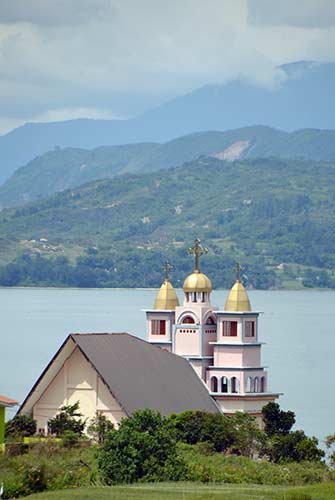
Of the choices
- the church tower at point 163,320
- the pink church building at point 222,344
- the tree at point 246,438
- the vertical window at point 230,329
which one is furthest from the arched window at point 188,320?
the tree at point 246,438

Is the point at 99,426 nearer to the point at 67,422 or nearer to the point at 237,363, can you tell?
the point at 67,422

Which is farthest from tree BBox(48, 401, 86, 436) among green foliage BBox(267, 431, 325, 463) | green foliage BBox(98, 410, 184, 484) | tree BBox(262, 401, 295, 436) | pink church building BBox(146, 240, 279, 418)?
green foliage BBox(98, 410, 184, 484)

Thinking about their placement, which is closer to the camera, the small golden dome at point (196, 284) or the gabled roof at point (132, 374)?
the gabled roof at point (132, 374)

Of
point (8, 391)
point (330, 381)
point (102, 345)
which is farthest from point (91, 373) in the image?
point (330, 381)

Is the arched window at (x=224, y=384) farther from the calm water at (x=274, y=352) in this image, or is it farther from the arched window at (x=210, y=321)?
the calm water at (x=274, y=352)

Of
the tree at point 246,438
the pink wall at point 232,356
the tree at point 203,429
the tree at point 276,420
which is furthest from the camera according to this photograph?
the pink wall at point 232,356

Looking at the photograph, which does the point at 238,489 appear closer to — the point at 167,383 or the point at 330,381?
the point at 167,383

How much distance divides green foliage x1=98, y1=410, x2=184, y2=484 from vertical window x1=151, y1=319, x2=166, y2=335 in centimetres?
2321

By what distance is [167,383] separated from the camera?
164 feet

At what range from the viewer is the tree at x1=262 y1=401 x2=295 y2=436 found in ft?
168

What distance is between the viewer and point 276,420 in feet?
169

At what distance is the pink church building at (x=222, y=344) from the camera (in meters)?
54.9

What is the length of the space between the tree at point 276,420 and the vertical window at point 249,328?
4.52 m

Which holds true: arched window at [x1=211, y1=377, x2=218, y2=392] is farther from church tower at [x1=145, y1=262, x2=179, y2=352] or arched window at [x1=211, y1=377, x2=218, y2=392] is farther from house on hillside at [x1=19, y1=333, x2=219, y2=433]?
house on hillside at [x1=19, y1=333, x2=219, y2=433]
